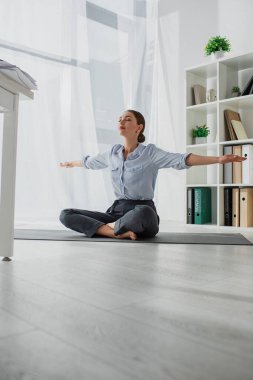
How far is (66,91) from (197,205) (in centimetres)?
167

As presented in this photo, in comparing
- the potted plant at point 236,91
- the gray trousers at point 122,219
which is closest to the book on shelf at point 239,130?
the potted plant at point 236,91

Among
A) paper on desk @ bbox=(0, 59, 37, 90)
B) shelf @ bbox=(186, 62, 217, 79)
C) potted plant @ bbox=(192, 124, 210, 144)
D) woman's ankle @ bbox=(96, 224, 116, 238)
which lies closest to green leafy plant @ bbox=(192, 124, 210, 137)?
potted plant @ bbox=(192, 124, 210, 144)

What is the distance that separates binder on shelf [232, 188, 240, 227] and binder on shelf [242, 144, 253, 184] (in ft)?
0.38

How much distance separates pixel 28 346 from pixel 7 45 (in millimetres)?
3223

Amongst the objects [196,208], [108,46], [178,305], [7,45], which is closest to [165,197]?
[196,208]

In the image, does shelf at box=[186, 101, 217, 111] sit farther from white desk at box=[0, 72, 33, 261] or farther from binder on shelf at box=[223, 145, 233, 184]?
white desk at box=[0, 72, 33, 261]

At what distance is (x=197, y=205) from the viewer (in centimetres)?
358

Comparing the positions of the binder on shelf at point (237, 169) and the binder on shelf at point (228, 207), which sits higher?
the binder on shelf at point (237, 169)

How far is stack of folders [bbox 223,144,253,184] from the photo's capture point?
3299 mm

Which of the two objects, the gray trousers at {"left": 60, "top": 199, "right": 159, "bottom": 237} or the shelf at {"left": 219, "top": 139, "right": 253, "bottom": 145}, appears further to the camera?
the shelf at {"left": 219, "top": 139, "right": 253, "bottom": 145}

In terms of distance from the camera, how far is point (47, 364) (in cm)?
54

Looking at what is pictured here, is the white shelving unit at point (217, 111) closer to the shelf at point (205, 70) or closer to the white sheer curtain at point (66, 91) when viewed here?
the shelf at point (205, 70)

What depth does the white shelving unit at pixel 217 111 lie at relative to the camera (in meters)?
3.43

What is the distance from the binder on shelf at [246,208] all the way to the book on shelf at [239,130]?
50 centimetres
